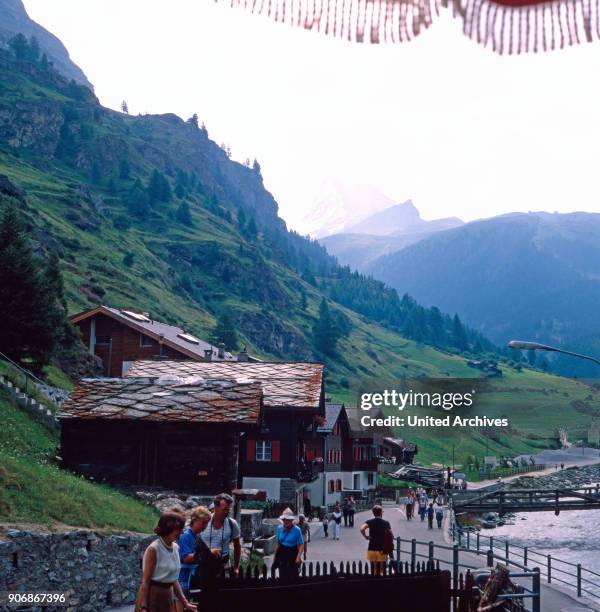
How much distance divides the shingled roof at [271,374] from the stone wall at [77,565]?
58.3ft

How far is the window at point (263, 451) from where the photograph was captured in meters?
40.3

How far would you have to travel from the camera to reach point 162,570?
8.33m

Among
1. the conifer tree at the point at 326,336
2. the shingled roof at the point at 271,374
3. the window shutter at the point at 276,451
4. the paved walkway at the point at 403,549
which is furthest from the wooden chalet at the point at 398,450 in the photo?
the conifer tree at the point at 326,336

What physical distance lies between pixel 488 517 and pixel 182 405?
5613 cm

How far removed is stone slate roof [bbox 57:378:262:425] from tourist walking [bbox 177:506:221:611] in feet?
47.5

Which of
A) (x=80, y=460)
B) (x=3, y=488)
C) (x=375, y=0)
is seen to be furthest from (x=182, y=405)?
(x=375, y=0)

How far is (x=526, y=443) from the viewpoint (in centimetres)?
12694

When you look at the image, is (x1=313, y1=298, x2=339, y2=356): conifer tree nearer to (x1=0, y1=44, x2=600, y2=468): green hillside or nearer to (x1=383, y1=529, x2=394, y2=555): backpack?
(x1=0, y1=44, x2=600, y2=468): green hillside

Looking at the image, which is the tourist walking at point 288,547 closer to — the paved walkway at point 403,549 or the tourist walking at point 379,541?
the tourist walking at point 379,541

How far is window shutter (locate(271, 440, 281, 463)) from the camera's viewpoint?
3969 cm

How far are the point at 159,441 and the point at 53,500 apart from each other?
8.77 meters

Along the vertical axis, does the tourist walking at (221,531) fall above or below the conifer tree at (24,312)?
below

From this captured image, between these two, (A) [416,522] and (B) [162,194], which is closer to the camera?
(A) [416,522]

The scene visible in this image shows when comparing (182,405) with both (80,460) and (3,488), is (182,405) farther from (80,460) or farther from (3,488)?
(3,488)
